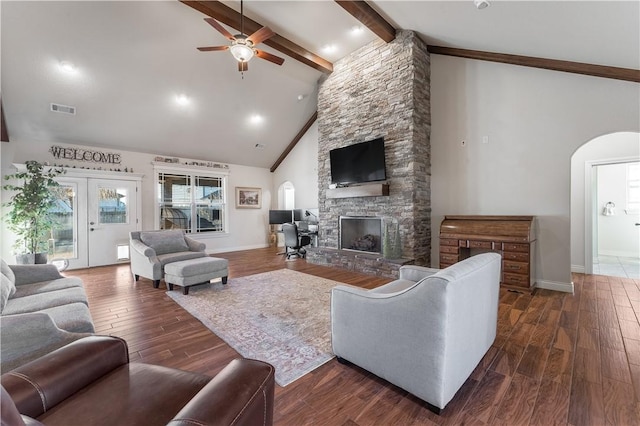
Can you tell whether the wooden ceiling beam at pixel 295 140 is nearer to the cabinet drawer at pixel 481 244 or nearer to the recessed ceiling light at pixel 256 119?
the recessed ceiling light at pixel 256 119

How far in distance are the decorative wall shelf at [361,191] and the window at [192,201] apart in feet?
13.0

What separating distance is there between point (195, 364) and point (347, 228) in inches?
162

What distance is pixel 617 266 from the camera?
203 inches

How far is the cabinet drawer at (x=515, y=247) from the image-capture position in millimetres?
3674

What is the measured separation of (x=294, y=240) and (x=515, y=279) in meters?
4.37

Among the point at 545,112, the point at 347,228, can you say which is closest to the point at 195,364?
the point at 347,228

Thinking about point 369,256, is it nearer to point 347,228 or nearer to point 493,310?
point 347,228

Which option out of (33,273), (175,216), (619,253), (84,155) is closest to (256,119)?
(175,216)

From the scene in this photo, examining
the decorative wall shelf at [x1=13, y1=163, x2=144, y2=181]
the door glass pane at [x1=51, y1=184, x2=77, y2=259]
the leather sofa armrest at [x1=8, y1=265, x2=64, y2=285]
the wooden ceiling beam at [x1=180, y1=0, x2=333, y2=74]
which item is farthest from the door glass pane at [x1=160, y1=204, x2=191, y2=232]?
the wooden ceiling beam at [x1=180, y1=0, x2=333, y2=74]

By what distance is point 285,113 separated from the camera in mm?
Answer: 7148

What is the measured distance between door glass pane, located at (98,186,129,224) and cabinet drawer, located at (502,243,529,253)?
25.6 ft

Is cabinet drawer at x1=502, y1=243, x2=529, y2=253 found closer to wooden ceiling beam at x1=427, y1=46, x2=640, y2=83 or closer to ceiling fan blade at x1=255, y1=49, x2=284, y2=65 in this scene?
wooden ceiling beam at x1=427, y1=46, x2=640, y2=83

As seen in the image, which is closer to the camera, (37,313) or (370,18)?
(37,313)

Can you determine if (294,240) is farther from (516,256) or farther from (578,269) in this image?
(578,269)
